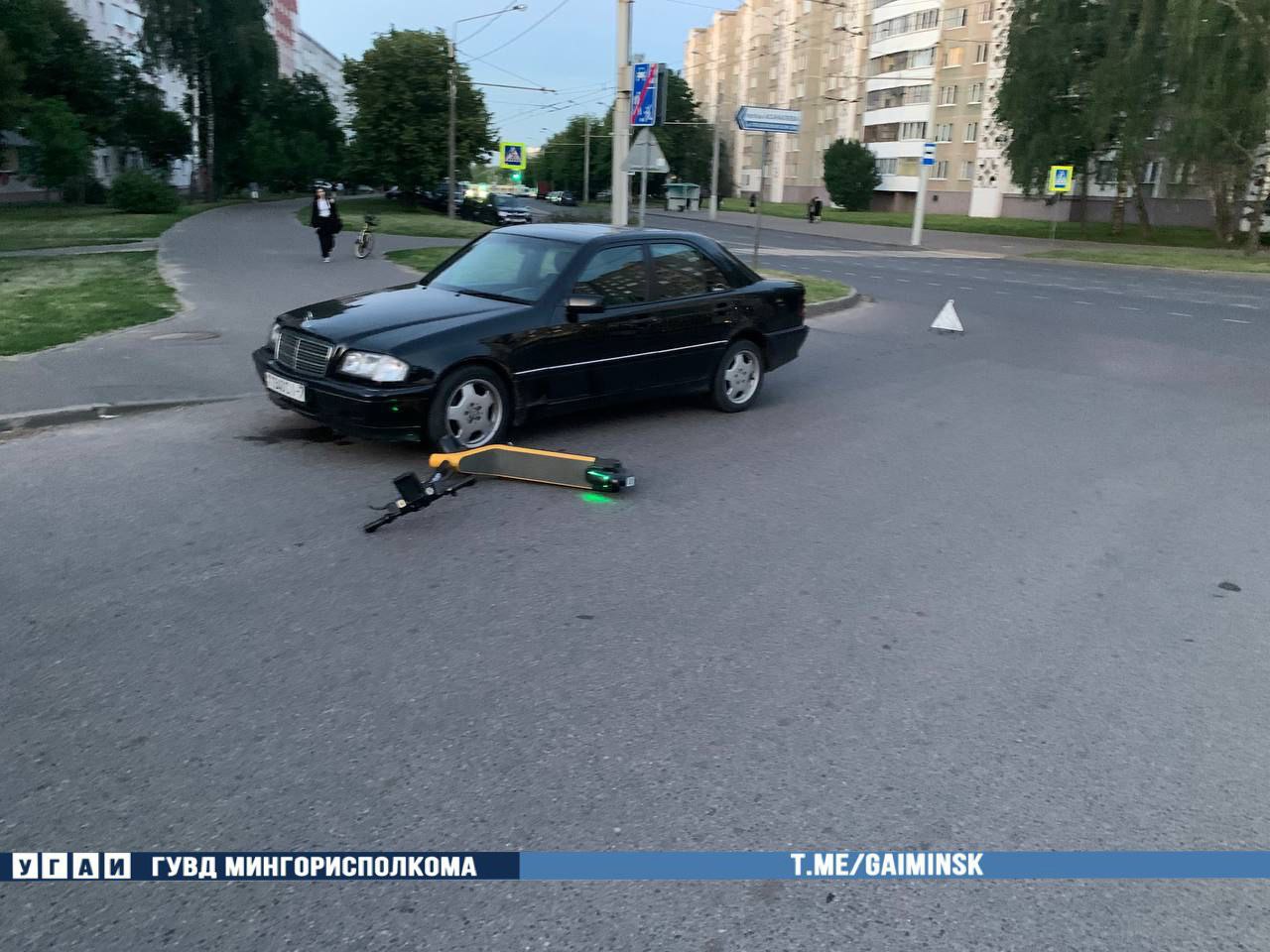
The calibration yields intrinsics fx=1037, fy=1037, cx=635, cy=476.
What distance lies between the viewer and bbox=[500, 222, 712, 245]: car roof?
26.6ft

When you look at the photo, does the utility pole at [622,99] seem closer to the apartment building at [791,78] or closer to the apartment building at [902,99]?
the apartment building at [902,99]

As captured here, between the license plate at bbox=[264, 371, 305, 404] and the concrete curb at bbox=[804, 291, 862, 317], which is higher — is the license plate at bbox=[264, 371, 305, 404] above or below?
above

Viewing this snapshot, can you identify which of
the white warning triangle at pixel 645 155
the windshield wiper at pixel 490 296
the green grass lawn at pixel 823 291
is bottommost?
the green grass lawn at pixel 823 291

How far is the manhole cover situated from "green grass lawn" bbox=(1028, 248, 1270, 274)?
3004 centimetres

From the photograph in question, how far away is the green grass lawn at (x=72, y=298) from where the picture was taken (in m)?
11.6

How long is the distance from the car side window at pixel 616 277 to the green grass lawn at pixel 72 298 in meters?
6.27

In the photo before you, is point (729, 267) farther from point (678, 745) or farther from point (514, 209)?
point (514, 209)

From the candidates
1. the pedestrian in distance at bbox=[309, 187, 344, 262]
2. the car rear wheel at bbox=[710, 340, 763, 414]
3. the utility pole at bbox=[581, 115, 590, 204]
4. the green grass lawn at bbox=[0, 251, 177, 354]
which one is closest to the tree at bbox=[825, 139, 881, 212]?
the utility pole at bbox=[581, 115, 590, 204]

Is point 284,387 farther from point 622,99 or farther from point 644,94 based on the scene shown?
point 622,99

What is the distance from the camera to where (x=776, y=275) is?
71.0 ft

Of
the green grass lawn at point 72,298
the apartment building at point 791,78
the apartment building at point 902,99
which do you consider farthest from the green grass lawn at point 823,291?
the apartment building at point 791,78

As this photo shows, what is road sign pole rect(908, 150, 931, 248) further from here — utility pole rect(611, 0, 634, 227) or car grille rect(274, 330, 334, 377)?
car grille rect(274, 330, 334, 377)

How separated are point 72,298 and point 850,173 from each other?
6788 cm

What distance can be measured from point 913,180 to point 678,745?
271ft
